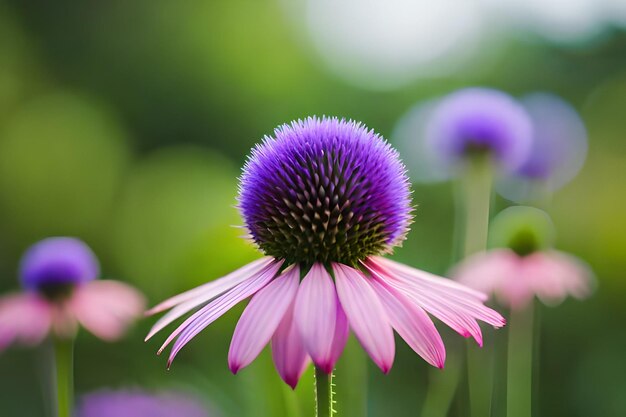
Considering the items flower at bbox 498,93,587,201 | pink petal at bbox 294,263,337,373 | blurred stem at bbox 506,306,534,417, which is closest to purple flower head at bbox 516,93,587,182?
flower at bbox 498,93,587,201

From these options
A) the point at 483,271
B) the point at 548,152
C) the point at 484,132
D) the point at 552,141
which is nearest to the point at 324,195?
the point at 483,271

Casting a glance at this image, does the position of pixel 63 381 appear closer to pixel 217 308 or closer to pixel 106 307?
pixel 217 308

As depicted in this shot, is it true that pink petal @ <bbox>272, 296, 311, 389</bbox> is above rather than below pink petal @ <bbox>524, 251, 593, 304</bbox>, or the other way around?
below

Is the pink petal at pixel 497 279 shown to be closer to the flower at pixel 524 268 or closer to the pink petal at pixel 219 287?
the flower at pixel 524 268

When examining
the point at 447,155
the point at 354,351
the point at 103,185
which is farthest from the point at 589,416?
the point at 103,185

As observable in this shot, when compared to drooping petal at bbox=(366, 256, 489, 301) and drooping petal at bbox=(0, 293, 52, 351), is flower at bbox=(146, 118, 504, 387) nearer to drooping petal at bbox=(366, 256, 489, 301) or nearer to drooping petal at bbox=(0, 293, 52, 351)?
drooping petal at bbox=(366, 256, 489, 301)

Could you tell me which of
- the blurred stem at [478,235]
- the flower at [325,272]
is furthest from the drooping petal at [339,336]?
the blurred stem at [478,235]

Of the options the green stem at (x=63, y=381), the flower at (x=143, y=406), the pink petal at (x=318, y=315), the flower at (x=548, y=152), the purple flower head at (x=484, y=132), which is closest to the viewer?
the pink petal at (x=318, y=315)
